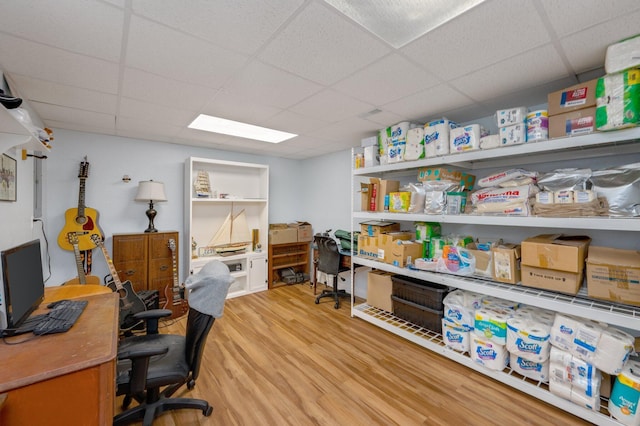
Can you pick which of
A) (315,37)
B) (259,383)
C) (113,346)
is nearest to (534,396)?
(259,383)

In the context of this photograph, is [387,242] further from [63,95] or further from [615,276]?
[63,95]

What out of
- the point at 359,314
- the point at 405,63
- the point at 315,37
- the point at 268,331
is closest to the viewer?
the point at 315,37

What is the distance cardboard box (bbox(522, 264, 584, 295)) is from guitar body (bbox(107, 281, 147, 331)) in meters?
3.48

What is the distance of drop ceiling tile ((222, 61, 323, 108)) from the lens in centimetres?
174

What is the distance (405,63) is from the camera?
1.64m

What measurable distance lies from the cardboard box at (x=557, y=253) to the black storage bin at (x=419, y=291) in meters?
0.77

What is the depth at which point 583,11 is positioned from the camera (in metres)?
1.18

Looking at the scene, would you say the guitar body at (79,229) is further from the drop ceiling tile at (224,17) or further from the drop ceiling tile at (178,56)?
the drop ceiling tile at (224,17)

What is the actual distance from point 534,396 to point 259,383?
79.7 inches

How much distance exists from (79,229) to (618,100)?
15.9ft

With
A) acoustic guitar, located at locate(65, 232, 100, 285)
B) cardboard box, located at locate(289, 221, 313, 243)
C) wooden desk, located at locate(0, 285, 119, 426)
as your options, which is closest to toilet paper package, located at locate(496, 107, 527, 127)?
wooden desk, located at locate(0, 285, 119, 426)

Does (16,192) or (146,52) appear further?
(16,192)

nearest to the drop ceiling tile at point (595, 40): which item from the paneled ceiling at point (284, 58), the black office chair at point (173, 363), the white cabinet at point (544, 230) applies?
the paneled ceiling at point (284, 58)

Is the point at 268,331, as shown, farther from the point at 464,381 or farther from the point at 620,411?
the point at 620,411
